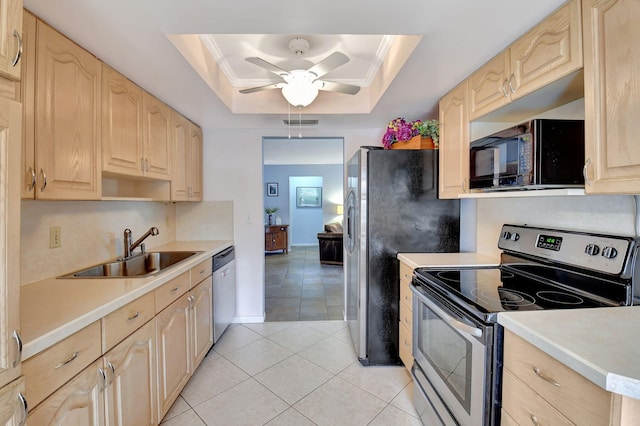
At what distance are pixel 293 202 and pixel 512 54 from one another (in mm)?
7065

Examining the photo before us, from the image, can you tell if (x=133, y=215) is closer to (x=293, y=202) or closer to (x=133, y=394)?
(x=133, y=394)

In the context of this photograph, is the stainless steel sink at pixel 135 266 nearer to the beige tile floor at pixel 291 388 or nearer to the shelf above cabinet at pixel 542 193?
the beige tile floor at pixel 291 388

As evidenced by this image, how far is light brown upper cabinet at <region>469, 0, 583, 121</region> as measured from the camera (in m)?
1.10

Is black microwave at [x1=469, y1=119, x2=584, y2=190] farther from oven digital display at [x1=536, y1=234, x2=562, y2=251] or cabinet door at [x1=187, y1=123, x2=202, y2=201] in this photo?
cabinet door at [x1=187, y1=123, x2=202, y2=201]

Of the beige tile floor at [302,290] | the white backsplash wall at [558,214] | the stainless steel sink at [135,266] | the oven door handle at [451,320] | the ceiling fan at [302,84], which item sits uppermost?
the ceiling fan at [302,84]

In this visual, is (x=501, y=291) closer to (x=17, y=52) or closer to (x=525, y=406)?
(x=525, y=406)

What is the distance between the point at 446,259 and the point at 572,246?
2.35ft

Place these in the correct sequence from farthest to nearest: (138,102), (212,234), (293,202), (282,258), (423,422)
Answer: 1. (293,202)
2. (282,258)
3. (212,234)
4. (138,102)
5. (423,422)

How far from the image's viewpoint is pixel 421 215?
7.30 feet

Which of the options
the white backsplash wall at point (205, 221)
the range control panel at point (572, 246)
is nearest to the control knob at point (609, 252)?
the range control panel at point (572, 246)

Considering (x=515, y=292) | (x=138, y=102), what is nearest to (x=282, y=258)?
(x=138, y=102)

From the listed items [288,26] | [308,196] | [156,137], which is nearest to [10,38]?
[288,26]

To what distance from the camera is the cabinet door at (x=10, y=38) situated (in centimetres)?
73

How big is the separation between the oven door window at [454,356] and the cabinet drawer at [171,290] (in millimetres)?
1481
